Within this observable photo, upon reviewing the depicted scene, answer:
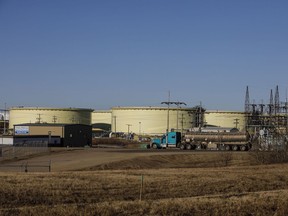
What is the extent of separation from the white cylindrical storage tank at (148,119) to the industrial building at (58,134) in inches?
2314

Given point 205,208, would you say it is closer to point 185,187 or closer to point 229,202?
point 229,202

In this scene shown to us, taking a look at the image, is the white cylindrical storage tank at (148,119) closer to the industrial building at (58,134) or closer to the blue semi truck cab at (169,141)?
the industrial building at (58,134)

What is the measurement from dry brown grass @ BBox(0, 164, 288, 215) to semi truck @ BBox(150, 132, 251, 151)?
175 feet

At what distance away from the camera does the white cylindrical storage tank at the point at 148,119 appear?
160750 mm

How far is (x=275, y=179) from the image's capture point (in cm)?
2616

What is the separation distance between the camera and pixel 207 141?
85562mm

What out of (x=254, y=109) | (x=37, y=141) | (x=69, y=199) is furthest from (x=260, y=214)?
(x=254, y=109)

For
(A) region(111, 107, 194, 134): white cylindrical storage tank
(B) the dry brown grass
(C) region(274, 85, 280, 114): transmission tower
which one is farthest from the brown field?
(A) region(111, 107, 194, 134): white cylindrical storage tank

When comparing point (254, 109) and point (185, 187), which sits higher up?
point (254, 109)

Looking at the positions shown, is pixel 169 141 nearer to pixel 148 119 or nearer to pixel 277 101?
pixel 277 101

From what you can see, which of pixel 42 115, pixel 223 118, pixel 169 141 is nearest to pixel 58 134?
pixel 169 141

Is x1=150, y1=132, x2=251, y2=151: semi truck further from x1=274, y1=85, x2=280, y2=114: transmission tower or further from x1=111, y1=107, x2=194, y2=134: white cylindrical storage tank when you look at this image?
x1=111, y1=107, x2=194, y2=134: white cylindrical storage tank

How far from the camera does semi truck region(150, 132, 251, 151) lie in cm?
8131

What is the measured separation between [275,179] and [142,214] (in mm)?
14504
